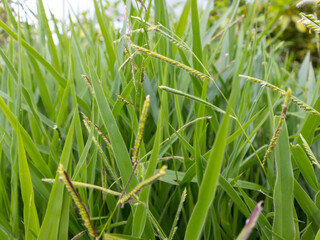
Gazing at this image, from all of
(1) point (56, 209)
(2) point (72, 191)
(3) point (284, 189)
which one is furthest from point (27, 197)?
(3) point (284, 189)

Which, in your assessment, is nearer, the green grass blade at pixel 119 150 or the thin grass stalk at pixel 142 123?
the thin grass stalk at pixel 142 123

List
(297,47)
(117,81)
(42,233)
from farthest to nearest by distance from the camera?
1. (297,47)
2. (117,81)
3. (42,233)

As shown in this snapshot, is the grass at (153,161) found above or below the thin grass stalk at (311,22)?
below

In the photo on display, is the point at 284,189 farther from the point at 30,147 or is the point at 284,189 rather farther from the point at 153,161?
the point at 30,147

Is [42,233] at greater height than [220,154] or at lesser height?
lesser

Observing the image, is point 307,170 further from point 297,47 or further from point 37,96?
point 297,47

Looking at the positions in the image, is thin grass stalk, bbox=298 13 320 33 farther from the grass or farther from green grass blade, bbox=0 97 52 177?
green grass blade, bbox=0 97 52 177

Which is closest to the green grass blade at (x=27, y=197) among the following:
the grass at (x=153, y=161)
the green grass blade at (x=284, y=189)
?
the grass at (x=153, y=161)

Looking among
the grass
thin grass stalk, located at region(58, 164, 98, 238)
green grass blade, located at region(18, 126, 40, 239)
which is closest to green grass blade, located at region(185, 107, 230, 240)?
the grass

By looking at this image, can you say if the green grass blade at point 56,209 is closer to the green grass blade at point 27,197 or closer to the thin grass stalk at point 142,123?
the green grass blade at point 27,197

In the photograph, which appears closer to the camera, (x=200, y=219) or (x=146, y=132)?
(x=200, y=219)

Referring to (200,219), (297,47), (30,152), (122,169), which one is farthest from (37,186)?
(297,47)
